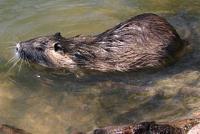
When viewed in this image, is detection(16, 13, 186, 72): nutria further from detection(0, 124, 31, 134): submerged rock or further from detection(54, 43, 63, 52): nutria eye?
detection(0, 124, 31, 134): submerged rock

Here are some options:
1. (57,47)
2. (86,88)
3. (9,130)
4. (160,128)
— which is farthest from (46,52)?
(160,128)

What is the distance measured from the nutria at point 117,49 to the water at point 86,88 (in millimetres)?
116

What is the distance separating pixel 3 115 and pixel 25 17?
7.16 feet

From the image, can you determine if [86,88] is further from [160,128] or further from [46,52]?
[160,128]

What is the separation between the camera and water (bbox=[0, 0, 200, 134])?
448cm

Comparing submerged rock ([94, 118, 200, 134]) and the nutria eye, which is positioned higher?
the nutria eye

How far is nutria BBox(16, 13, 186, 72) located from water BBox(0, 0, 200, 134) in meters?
0.12

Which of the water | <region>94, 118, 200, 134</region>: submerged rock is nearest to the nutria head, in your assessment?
the water

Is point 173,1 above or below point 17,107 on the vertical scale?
above

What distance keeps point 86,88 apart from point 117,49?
59cm

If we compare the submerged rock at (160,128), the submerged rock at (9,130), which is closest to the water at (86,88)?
the submerged rock at (9,130)

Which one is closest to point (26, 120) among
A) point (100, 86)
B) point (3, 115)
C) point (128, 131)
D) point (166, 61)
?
point (3, 115)

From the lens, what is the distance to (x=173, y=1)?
→ 6.96 m

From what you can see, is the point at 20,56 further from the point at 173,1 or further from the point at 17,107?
the point at 173,1
